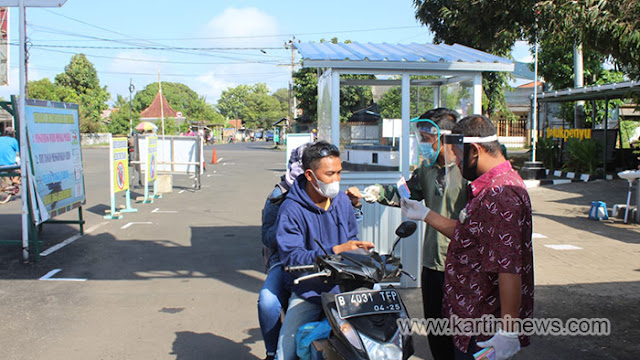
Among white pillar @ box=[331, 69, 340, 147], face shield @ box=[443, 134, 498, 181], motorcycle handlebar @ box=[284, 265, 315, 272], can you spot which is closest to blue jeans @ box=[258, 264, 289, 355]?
motorcycle handlebar @ box=[284, 265, 315, 272]

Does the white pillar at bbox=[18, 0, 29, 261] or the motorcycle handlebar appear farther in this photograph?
the white pillar at bbox=[18, 0, 29, 261]

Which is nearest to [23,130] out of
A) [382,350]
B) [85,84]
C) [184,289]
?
[184,289]

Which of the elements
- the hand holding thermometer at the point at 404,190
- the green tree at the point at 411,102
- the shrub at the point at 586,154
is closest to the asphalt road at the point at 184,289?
the hand holding thermometer at the point at 404,190

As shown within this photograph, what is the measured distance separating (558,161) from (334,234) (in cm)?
1759

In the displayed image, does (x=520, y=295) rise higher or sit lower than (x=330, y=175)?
lower

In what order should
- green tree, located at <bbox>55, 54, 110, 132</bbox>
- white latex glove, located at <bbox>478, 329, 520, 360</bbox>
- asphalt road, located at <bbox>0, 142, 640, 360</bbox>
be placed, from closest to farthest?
white latex glove, located at <bbox>478, 329, 520, 360</bbox>, asphalt road, located at <bbox>0, 142, 640, 360</bbox>, green tree, located at <bbox>55, 54, 110, 132</bbox>

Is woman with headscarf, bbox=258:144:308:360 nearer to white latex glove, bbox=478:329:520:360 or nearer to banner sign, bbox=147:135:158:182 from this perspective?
white latex glove, bbox=478:329:520:360

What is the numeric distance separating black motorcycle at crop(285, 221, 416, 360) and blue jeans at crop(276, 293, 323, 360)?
0.33 meters

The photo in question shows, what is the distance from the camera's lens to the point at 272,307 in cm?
358

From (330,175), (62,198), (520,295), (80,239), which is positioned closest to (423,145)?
(330,175)

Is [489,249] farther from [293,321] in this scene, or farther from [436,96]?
[436,96]

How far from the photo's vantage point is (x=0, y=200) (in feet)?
43.8

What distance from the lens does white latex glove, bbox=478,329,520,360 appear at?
97.2 inches

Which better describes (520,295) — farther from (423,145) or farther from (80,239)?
(80,239)
